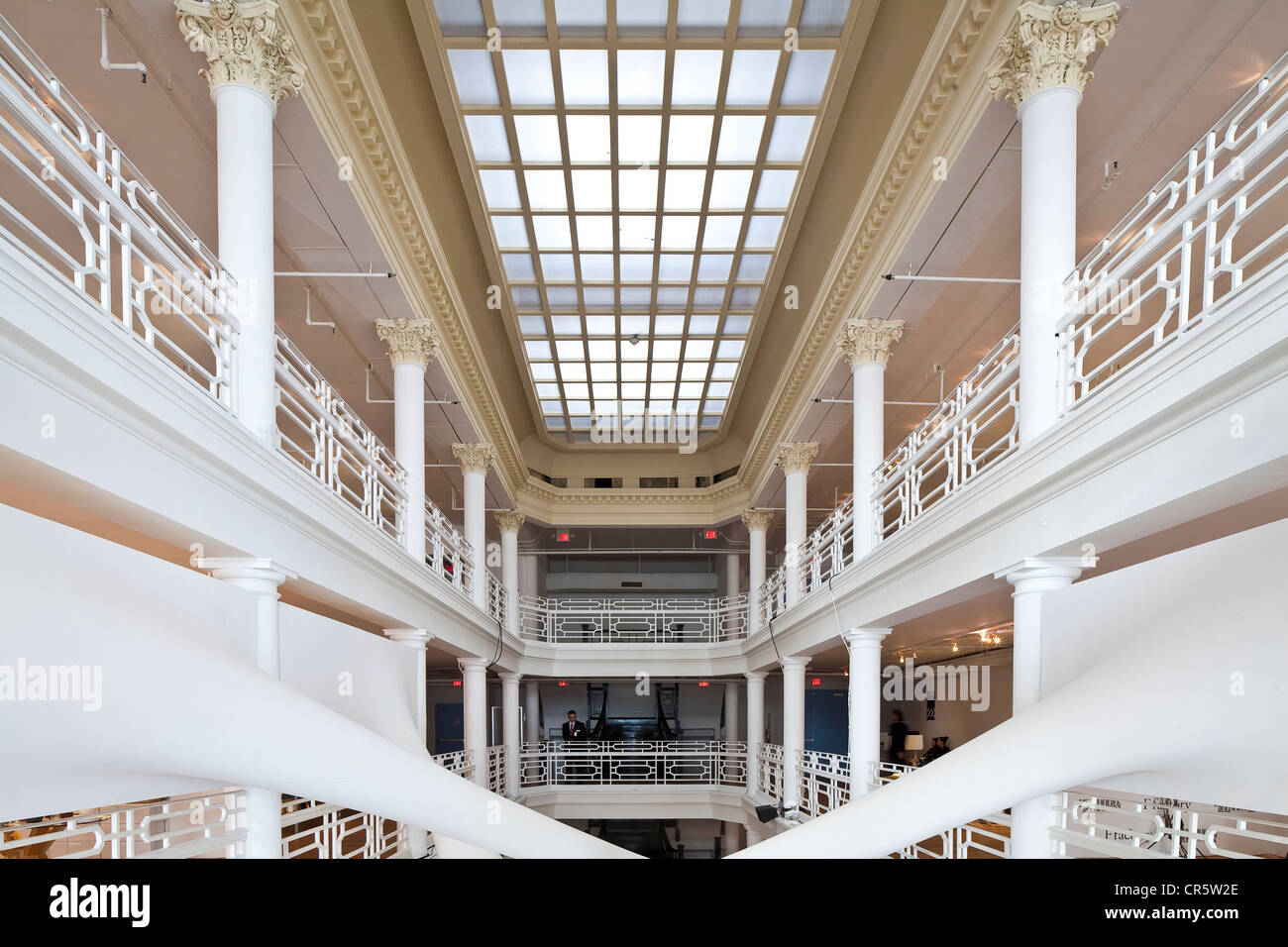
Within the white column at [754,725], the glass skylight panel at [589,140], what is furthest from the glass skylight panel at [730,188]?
the white column at [754,725]

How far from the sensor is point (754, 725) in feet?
55.0

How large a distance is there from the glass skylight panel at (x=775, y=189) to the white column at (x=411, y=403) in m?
4.26

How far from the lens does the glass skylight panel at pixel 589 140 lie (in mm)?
9586

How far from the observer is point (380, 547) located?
25.5ft

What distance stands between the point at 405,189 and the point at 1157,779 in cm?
759

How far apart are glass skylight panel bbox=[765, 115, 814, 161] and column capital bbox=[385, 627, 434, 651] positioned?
21.3 ft

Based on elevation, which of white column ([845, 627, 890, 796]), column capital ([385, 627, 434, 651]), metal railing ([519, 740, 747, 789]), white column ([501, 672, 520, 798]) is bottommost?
metal railing ([519, 740, 747, 789])

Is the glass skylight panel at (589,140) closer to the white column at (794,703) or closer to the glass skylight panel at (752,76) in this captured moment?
the glass skylight panel at (752,76)

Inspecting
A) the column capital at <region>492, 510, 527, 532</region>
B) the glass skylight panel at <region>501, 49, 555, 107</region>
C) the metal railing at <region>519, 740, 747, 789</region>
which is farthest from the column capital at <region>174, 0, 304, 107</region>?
the metal railing at <region>519, 740, 747, 789</region>

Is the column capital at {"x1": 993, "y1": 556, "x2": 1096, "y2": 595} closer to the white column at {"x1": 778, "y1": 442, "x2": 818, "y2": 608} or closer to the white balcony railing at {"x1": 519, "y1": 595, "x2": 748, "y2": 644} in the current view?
the white column at {"x1": 778, "y1": 442, "x2": 818, "y2": 608}

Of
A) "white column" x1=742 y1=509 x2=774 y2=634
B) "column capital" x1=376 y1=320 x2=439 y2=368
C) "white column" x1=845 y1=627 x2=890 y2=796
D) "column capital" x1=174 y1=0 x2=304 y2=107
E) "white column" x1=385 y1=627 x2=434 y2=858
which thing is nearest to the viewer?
"column capital" x1=174 y1=0 x2=304 y2=107

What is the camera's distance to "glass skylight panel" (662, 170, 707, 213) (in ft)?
34.7
